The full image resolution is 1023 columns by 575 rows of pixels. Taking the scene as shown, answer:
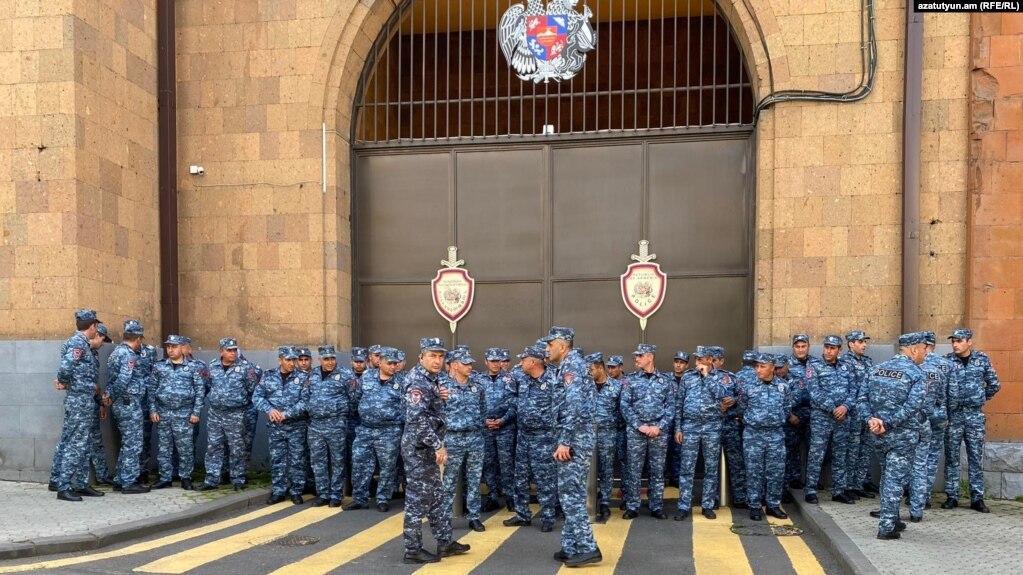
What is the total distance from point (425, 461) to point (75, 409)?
4453 mm

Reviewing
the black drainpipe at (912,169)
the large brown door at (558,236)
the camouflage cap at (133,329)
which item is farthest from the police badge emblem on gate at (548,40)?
the camouflage cap at (133,329)

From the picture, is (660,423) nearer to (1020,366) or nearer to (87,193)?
(1020,366)

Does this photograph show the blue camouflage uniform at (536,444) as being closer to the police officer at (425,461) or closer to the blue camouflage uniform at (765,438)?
the police officer at (425,461)

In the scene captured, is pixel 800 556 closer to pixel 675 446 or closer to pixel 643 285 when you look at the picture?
pixel 675 446

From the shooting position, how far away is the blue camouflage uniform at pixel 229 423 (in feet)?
31.2

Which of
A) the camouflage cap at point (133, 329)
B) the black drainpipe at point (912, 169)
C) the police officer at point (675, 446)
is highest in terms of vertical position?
the black drainpipe at point (912, 169)

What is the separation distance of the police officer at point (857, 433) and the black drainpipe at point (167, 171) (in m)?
8.42

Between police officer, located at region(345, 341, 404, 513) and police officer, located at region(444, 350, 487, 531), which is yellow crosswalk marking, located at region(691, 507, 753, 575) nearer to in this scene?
police officer, located at region(444, 350, 487, 531)

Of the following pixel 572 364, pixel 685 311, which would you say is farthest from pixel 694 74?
pixel 572 364

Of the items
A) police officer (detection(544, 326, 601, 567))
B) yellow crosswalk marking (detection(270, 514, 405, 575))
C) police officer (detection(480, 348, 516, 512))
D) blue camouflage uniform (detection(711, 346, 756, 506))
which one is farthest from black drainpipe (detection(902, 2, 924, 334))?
yellow crosswalk marking (detection(270, 514, 405, 575))

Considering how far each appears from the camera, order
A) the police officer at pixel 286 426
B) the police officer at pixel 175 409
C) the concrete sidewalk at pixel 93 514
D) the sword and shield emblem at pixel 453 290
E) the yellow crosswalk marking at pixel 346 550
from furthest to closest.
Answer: the sword and shield emblem at pixel 453 290 → the police officer at pixel 175 409 → the police officer at pixel 286 426 → the concrete sidewalk at pixel 93 514 → the yellow crosswalk marking at pixel 346 550

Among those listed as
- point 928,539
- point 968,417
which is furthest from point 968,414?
point 928,539

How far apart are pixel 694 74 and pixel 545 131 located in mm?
2110

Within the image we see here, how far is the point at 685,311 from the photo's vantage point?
1109 centimetres
